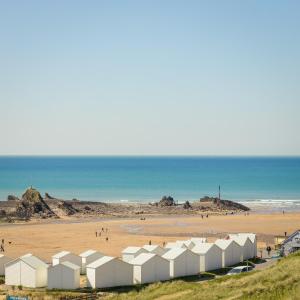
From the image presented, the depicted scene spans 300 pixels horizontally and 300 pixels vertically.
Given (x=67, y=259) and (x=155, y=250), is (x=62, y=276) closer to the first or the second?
(x=67, y=259)

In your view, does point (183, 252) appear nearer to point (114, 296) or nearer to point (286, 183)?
point (114, 296)

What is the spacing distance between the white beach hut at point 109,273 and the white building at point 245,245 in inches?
461

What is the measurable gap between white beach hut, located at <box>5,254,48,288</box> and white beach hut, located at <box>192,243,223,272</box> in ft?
35.9

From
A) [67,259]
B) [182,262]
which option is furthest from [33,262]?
[182,262]

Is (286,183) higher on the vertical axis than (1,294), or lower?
higher

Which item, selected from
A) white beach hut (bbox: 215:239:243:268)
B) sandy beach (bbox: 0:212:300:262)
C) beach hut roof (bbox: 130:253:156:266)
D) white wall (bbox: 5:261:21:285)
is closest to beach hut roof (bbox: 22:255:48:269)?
white wall (bbox: 5:261:21:285)

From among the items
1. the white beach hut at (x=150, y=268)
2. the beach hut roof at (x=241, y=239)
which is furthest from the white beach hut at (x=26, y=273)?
the beach hut roof at (x=241, y=239)

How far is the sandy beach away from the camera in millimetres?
58156

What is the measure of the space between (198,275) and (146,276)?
4577mm

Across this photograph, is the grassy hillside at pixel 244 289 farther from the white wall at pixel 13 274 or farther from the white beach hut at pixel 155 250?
the white beach hut at pixel 155 250

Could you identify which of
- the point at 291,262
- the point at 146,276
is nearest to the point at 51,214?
the point at 146,276

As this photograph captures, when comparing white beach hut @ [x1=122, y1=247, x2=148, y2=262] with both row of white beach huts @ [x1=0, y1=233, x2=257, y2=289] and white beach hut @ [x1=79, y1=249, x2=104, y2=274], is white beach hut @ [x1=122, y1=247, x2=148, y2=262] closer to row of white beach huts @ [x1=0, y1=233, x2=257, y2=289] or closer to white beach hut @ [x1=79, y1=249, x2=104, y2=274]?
row of white beach huts @ [x1=0, y1=233, x2=257, y2=289]

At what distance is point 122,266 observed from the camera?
131 feet

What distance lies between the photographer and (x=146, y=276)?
40750mm
